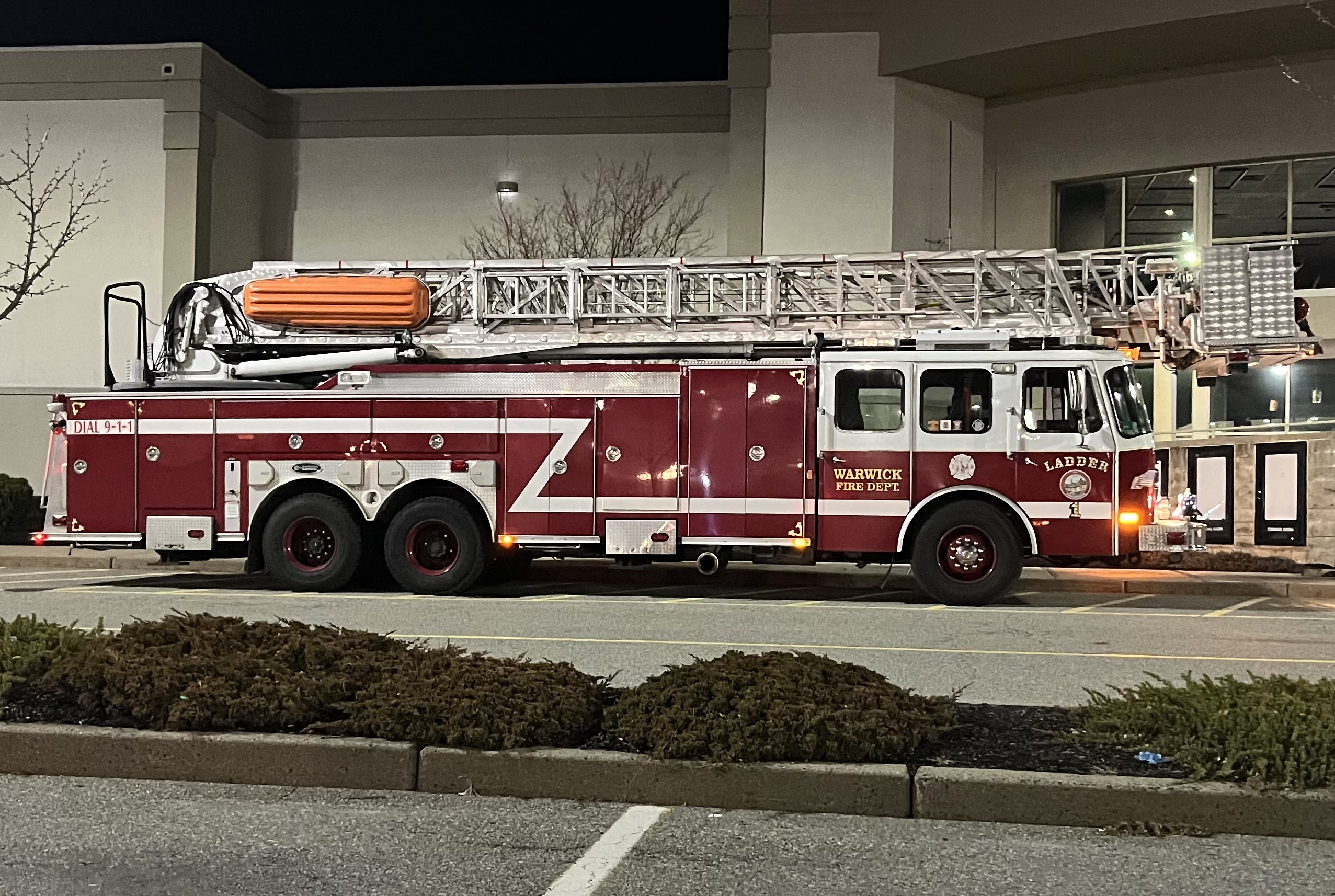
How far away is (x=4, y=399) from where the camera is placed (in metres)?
25.8

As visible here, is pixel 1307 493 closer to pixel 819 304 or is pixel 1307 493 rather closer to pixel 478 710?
pixel 819 304

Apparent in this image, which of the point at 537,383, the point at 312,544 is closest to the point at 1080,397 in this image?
the point at 537,383

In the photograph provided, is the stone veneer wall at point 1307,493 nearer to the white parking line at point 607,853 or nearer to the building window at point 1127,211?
the building window at point 1127,211

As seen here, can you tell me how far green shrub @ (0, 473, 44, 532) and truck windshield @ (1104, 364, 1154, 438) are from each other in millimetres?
16656

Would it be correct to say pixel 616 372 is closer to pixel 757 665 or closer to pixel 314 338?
pixel 314 338

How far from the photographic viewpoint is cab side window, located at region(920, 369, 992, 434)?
524 inches

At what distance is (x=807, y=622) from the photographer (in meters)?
11.9

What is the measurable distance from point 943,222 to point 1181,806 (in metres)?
19.5

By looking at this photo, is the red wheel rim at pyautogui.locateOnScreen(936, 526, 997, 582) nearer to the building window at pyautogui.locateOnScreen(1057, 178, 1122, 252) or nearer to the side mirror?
the side mirror

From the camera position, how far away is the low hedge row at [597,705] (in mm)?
5371

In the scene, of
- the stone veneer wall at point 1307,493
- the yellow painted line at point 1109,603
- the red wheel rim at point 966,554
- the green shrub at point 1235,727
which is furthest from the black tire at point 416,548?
the stone veneer wall at point 1307,493

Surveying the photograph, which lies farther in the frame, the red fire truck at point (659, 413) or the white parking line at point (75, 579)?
the white parking line at point (75, 579)

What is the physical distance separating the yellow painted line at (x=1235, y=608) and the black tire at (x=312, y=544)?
8.61 metres

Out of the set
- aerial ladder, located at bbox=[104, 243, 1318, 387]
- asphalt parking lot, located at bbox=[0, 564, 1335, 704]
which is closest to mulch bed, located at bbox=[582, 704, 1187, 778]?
asphalt parking lot, located at bbox=[0, 564, 1335, 704]
